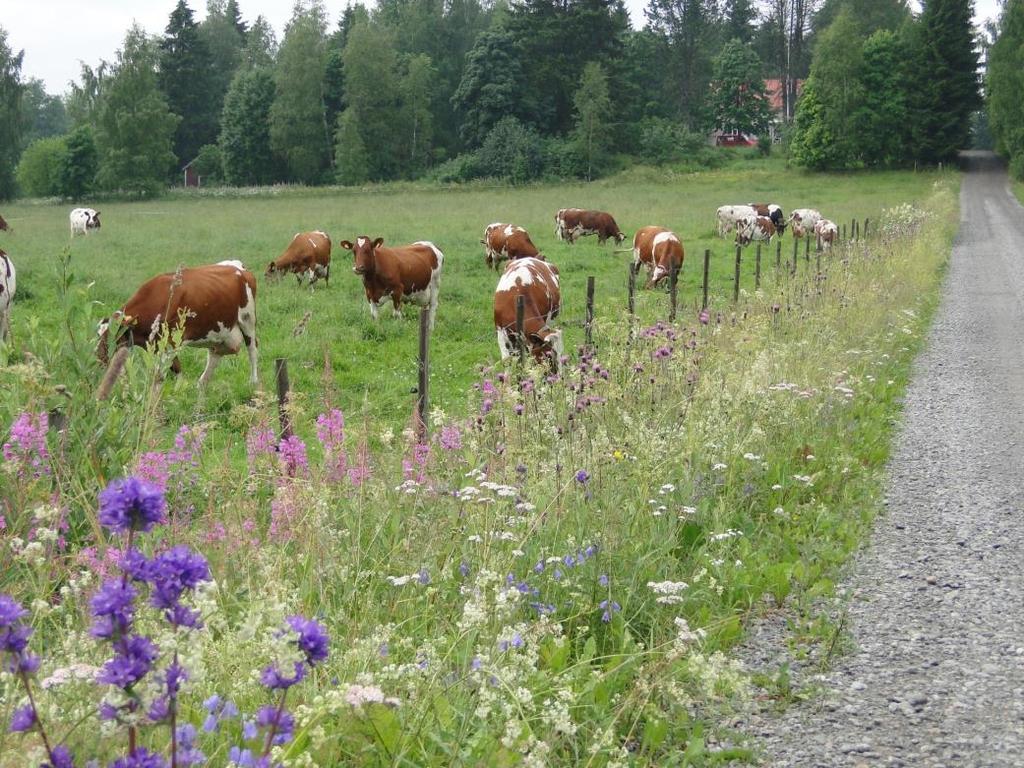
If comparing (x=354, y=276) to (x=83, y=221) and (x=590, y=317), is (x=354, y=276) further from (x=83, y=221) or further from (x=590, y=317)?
(x=83, y=221)

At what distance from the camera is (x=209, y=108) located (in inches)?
3322

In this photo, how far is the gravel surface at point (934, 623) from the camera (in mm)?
3605

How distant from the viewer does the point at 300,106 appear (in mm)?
72250

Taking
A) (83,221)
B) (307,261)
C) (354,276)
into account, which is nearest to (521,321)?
(307,261)

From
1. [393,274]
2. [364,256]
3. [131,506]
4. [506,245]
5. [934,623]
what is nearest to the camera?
[131,506]

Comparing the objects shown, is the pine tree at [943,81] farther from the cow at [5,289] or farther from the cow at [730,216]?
the cow at [5,289]

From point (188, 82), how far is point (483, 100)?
2679 centimetres

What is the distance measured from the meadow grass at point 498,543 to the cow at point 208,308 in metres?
2.29

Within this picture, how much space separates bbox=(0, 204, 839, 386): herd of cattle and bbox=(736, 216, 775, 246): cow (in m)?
1.95

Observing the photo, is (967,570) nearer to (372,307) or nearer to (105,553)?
(105,553)

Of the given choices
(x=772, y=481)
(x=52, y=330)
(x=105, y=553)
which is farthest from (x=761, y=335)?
(x=52, y=330)

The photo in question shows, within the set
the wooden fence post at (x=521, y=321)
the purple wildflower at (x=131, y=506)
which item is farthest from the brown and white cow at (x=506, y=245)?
the purple wildflower at (x=131, y=506)

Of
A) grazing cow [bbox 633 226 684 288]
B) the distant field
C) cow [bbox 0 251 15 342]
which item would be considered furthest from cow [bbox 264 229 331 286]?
cow [bbox 0 251 15 342]

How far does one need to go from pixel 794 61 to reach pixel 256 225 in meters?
65.2
